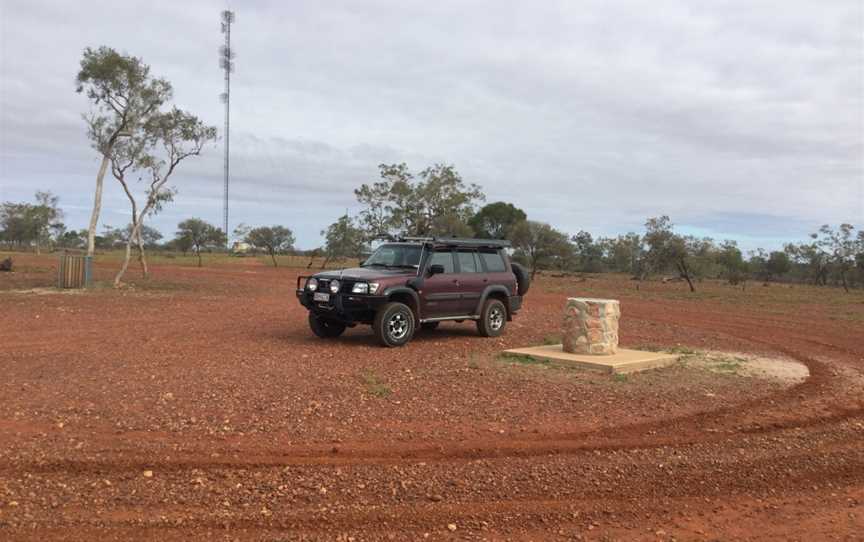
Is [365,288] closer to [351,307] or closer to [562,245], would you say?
[351,307]

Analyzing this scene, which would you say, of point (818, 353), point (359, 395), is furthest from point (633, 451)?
point (818, 353)

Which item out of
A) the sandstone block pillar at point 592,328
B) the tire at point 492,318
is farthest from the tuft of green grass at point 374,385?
the tire at point 492,318

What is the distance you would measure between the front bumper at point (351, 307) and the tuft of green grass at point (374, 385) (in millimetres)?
2130

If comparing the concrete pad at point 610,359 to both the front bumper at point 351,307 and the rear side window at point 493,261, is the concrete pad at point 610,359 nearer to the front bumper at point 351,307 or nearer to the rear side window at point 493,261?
the front bumper at point 351,307

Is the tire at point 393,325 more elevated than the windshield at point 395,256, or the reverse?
the windshield at point 395,256

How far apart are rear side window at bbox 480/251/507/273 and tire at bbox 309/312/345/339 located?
2.90 meters

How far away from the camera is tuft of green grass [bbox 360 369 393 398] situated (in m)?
7.84

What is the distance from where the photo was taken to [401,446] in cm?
594

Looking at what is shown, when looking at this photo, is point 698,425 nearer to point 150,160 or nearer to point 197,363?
point 197,363

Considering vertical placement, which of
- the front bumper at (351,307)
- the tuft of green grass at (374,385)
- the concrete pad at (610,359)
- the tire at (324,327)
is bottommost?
the tuft of green grass at (374,385)

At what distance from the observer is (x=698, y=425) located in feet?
23.0

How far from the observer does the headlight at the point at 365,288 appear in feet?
36.4

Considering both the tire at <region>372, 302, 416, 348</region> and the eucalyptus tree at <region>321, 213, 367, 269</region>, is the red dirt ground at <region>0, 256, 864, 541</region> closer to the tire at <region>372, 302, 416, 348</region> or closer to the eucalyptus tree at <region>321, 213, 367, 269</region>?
the tire at <region>372, 302, 416, 348</region>

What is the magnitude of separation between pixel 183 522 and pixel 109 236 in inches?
3216
